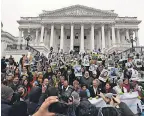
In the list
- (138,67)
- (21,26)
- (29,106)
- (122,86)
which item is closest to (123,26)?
(21,26)

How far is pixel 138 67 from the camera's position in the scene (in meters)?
16.9

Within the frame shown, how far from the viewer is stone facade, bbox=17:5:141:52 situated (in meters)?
61.7

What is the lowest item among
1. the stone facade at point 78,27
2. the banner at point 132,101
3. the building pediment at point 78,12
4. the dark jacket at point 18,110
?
the banner at point 132,101

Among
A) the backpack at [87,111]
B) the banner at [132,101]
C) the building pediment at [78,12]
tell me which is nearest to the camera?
the backpack at [87,111]

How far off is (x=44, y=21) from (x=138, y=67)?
48932 mm

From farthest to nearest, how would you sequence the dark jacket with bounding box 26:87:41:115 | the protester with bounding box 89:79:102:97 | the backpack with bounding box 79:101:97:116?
the protester with bounding box 89:79:102:97 < the backpack with bounding box 79:101:97:116 < the dark jacket with bounding box 26:87:41:115

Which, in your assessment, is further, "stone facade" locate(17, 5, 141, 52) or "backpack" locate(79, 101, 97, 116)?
"stone facade" locate(17, 5, 141, 52)

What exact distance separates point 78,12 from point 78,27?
455 cm

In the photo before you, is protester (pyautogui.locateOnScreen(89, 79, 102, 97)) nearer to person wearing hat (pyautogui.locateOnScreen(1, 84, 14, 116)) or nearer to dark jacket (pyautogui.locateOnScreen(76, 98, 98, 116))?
dark jacket (pyautogui.locateOnScreen(76, 98, 98, 116))

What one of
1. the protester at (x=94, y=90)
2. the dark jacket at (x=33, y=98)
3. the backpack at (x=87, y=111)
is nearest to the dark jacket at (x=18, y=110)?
the dark jacket at (x=33, y=98)

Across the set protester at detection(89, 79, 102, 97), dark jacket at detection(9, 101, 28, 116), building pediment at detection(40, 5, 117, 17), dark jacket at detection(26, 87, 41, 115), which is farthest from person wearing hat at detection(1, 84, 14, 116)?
building pediment at detection(40, 5, 117, 17)

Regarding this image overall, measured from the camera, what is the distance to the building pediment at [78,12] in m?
62.5

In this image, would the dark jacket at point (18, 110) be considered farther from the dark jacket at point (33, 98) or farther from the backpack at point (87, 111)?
the backpack at point (87, 111)

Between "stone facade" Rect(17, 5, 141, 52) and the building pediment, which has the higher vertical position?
the building pediment
